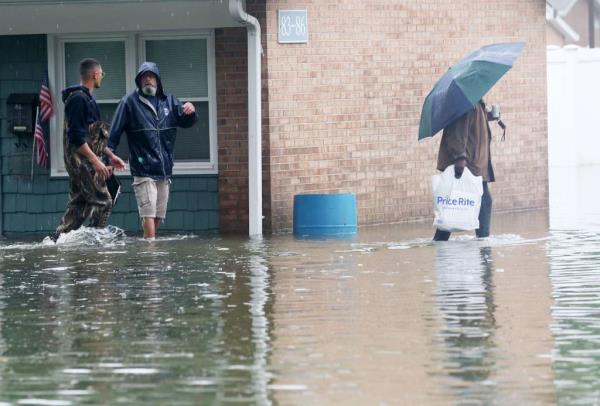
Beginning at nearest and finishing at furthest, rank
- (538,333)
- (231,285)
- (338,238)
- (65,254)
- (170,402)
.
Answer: (170,402) < (538,333) < (231,285) < (65,254) < (338,238)

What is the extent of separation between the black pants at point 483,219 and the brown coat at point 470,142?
6.0 inches

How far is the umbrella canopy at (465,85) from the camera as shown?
14117 mm

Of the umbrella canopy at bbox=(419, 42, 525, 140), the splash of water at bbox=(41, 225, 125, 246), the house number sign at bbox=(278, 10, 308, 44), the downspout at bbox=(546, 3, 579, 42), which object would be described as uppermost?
the downspout at bbox=(546, 3, 579, 42)

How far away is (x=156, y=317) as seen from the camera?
987 cm

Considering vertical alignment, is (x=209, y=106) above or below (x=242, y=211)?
above

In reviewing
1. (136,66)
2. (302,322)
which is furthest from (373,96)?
(302,322)

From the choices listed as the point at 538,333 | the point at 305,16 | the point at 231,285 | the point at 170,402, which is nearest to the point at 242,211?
the point at 305,16

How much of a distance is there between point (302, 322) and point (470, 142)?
5.28 metres

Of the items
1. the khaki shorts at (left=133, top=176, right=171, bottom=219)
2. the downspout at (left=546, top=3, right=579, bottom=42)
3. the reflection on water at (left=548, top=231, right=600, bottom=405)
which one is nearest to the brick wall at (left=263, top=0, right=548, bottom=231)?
the khaki shorts at (left=133, top=176, right=171, bottom=219)

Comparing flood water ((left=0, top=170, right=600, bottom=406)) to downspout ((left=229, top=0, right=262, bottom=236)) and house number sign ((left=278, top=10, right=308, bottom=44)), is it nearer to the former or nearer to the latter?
downspout ((left=229, top=0, right=262, bottom=236))

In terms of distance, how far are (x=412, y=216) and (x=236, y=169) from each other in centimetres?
235

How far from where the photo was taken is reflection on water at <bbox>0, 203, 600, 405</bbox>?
24.5 feet

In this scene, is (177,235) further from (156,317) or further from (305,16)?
(156,317)

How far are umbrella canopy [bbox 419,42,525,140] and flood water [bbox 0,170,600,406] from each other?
112 centimetres
